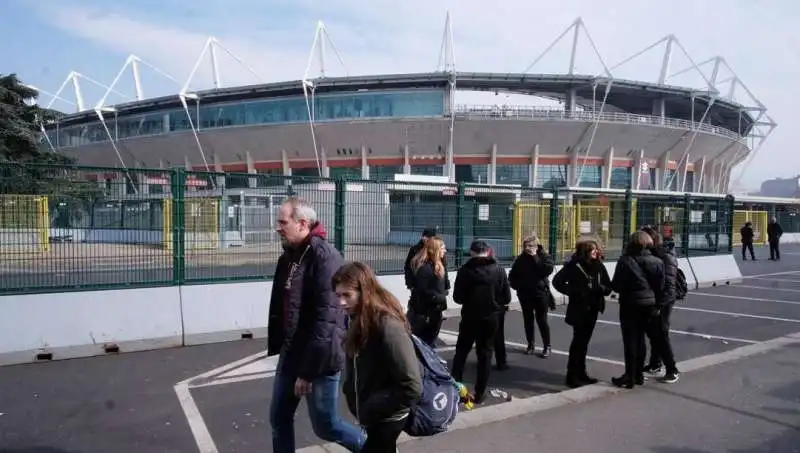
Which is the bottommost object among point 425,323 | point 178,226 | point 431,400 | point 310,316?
point 425,323

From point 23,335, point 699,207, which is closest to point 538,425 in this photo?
point 23,335

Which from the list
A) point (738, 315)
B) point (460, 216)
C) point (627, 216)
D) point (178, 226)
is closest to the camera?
point (178, 226)

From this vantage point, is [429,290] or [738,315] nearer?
[429,290]

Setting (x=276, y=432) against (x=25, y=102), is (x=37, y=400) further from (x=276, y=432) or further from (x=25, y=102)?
(x=25, y=102)

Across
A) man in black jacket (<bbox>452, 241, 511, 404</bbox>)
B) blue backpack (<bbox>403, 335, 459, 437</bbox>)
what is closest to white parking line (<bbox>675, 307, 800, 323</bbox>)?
man in black jacket (<bbox>452, 241, 511, 404</bbox>)

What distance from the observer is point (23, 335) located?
703 cm

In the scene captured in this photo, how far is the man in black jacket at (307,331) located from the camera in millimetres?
A: 3361

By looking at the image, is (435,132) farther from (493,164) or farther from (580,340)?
(580,340)

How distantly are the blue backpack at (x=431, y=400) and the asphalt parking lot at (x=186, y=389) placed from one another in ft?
6.57

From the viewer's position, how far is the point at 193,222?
8672 millimetres

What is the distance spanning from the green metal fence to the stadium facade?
3016cm

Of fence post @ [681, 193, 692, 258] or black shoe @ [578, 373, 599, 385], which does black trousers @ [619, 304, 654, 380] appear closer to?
black shoe @ [578, 373, 599, 385]

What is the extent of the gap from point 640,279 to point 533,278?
5.92ft

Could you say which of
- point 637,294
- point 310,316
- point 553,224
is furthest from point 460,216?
point 310,316
